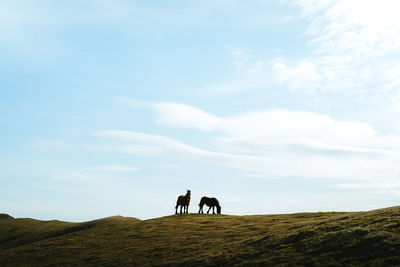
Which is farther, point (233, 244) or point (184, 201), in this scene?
point (184, 201)

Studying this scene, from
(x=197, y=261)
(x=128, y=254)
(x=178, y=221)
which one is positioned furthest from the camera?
(x=178, y=221)

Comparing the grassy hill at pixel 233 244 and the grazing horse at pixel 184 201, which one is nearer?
the grassy hill at pixel 233 244

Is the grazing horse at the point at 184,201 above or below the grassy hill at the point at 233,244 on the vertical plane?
above

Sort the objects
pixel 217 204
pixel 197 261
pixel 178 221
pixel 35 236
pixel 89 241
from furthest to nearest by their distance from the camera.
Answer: pixel 35 236, pixel 217 204, pixel 178 221, pixel 89 241, pixel 197 261

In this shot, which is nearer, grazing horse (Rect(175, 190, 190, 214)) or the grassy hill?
the grassy hill

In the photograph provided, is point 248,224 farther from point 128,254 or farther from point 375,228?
point 375,228

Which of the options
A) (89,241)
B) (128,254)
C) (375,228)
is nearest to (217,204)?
(89,241)

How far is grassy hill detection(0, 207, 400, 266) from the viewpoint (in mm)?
22109

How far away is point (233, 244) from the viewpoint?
30.6 meters

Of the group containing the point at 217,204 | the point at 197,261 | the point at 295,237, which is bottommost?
the point at 197,261

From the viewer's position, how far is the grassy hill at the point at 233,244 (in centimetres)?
2211

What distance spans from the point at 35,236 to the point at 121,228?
81.3 feet

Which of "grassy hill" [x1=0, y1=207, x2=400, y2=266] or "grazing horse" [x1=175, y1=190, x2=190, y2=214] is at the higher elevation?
"grazing horse" [x1=175, y1=190, x2=190, y2=214]

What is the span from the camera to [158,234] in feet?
138
